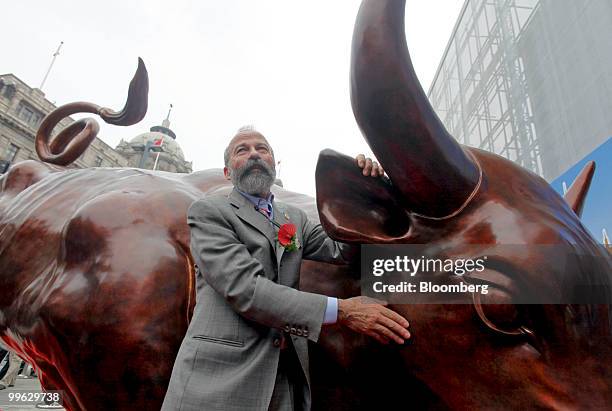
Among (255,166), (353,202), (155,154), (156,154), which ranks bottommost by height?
(353,202)

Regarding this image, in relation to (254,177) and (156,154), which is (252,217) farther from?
(156,154)

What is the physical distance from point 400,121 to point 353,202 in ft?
1.33

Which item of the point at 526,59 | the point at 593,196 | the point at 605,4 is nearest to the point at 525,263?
the point at 593,196

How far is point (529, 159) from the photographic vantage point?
11.5 m

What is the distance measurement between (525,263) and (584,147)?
9854 millimetres

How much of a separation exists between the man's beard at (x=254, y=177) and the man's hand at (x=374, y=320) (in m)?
0.69

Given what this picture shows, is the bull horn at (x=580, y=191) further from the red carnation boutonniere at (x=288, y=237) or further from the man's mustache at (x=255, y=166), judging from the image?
the man's mustache at (x=255, y=166)

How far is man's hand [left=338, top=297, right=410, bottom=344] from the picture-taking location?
51.8 inches

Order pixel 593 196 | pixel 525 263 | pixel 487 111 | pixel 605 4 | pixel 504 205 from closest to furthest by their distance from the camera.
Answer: pixel 525 263 < pixel 504 205 < pixel 593 196 < pixel 605 4 < pixel 487 111

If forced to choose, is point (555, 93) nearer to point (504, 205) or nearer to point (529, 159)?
point (529, 159)

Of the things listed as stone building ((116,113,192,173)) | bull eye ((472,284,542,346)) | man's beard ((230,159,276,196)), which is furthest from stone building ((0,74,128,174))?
bull eye ((472,284,542,346))

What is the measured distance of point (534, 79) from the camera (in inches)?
448

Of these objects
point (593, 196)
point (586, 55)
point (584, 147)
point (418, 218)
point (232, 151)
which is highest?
point (586, 55)

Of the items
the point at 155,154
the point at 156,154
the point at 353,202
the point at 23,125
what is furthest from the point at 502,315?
the point at 155,154
